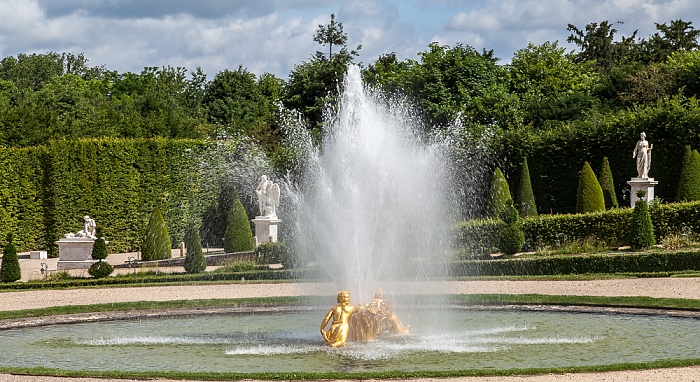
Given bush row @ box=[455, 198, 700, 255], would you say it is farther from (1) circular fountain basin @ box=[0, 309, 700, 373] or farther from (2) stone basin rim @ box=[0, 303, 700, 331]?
(1) circular fountain basin @ box=[0, 309, 700, 373]

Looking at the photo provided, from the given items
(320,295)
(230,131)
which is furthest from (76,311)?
(230,131)

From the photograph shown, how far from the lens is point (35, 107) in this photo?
4619cm

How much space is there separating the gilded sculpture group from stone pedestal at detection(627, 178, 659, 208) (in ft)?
59.1

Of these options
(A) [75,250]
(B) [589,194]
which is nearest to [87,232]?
Answer: (A) [75,250]

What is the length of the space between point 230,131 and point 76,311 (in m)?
34.2

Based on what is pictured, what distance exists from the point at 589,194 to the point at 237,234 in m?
10.9

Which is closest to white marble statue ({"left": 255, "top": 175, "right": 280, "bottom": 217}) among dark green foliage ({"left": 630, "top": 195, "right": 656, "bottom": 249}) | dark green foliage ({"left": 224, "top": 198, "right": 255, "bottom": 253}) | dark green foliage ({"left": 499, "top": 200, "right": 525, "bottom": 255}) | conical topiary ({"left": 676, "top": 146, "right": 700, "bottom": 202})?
dark green foliage ({"left": 224, "top": 198, "right": 255, "bottom": 253})

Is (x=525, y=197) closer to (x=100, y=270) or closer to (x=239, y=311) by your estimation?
(x=100, y=270)

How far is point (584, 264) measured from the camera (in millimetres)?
22281

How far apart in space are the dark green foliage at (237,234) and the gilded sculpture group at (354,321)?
17.0 metres

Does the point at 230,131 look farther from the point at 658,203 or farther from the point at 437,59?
the point at 658,203

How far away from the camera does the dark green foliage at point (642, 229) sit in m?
24.3

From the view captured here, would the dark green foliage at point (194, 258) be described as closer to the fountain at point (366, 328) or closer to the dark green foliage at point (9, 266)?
the dark green foliage at point (9, 266)

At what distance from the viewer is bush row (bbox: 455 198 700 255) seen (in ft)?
84.2
